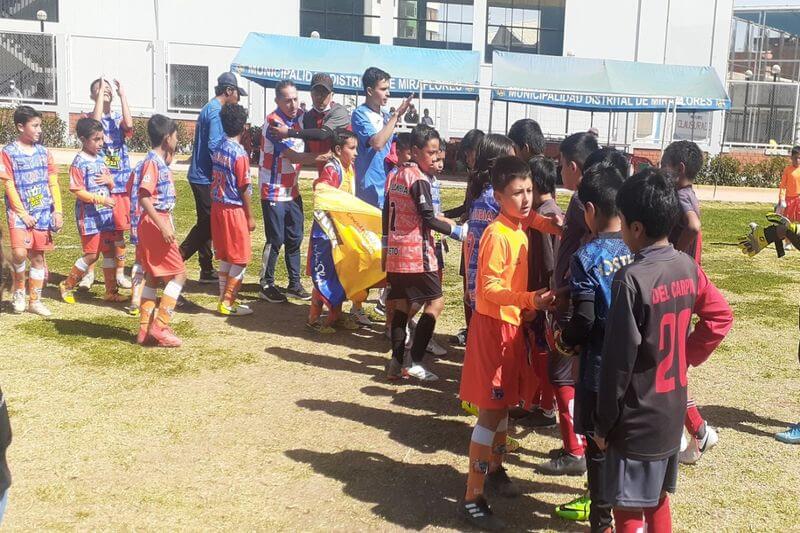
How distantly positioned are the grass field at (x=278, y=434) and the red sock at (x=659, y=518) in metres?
0.82

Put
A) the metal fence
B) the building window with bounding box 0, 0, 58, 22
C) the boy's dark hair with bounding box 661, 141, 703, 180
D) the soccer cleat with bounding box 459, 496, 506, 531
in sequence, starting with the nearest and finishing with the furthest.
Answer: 1. the soccer cleat with bounding box 459, 496, 506, 531
2. the boy's dark hair with bounding box 661, 141, 703, 180
3. the metal fence
4. the building window with bounding box 0, 0, 58, 22

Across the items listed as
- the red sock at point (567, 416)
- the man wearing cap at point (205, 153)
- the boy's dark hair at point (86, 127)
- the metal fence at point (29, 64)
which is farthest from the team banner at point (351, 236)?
the metal fence at point (29, 64)

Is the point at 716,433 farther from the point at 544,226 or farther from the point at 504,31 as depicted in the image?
the point at 504,31

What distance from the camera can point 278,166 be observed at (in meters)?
8.41

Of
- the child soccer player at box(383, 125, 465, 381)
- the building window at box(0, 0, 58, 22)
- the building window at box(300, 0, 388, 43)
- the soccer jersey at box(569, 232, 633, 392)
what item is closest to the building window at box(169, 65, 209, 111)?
the building window at box(0, 0, 58, 22)

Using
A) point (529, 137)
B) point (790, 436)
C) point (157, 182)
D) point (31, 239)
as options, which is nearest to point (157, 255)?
point (157, 182)

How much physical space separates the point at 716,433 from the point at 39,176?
6151 mm

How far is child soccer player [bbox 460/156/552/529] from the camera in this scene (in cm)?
408

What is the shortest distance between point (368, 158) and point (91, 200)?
270 cm

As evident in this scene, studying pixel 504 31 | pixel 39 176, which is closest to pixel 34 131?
pixel 39 176

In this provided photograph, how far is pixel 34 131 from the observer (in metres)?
7.57

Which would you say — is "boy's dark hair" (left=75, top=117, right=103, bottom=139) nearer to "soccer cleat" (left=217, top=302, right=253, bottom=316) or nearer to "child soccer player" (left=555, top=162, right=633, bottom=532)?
"soccer cleat" (left=217, top=302, right=253, bottom=316)

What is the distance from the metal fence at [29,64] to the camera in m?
27.7

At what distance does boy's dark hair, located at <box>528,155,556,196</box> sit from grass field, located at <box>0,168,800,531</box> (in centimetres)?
163
